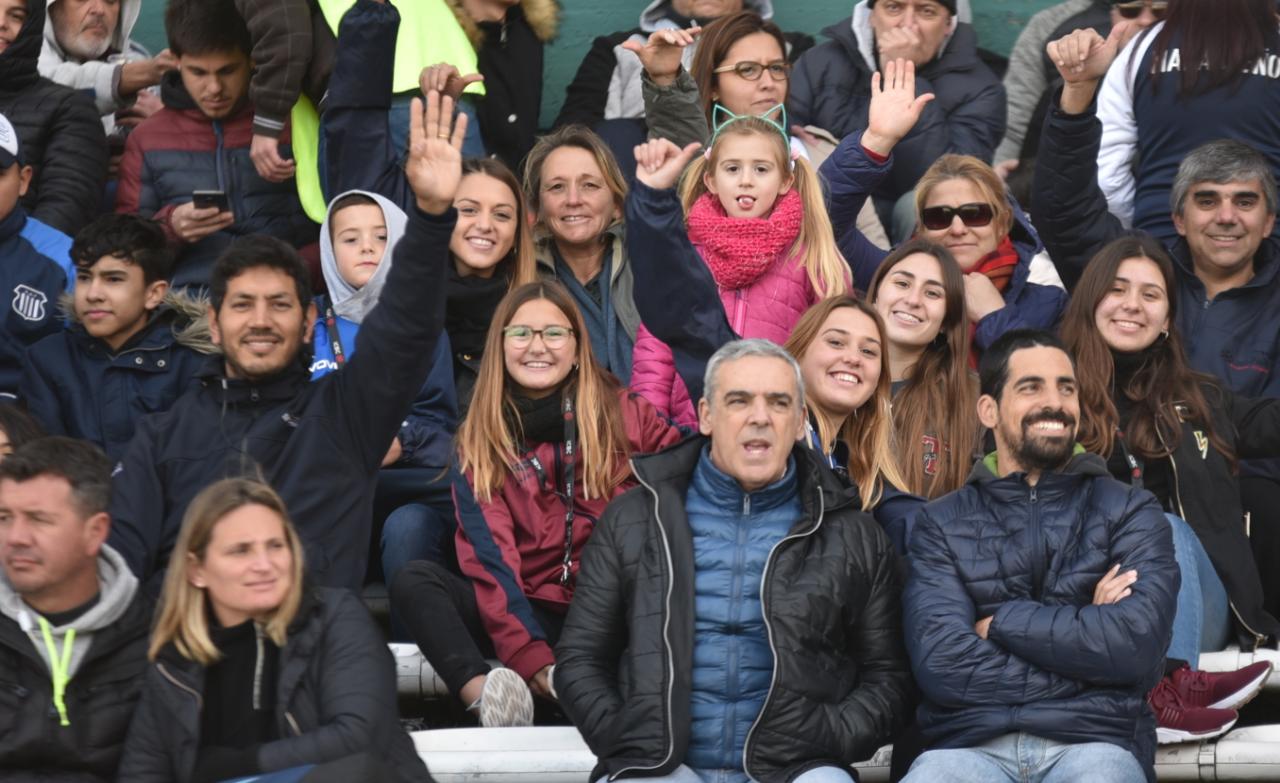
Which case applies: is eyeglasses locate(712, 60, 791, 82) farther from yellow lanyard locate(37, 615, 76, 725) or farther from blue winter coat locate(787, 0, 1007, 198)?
yellow lanyard locate(37, 615, 76, 725)

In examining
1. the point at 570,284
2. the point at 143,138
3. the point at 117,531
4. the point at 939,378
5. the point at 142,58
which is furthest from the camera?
the point at 142,58

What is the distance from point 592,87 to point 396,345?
307 cm

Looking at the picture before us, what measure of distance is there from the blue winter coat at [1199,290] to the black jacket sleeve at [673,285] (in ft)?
4.32

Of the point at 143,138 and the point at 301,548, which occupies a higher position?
the point at 143,138

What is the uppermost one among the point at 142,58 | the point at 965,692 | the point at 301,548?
the point at 142,58

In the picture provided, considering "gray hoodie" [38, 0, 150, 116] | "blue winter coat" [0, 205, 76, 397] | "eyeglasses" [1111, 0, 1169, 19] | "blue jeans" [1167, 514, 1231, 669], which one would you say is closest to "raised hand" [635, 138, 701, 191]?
"blue jeans" [1167, 514, 1231, 669]

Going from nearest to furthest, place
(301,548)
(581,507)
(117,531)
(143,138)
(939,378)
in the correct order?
1. (301,548)
2. (117,531)
3. (581,507)
4. (939,378)
5. (143,138)

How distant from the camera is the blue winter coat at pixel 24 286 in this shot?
22.0 ft

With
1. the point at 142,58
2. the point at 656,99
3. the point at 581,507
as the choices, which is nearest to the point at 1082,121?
the point at 656,99

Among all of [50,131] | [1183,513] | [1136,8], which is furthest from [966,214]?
[50,131]

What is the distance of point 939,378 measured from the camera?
634 cm

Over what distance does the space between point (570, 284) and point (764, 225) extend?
70 centimetres

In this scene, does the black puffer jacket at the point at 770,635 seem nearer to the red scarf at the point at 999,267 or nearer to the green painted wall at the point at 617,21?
the red scarf at the point at 999,267

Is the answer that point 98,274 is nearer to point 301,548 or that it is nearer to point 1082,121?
point 301,548
